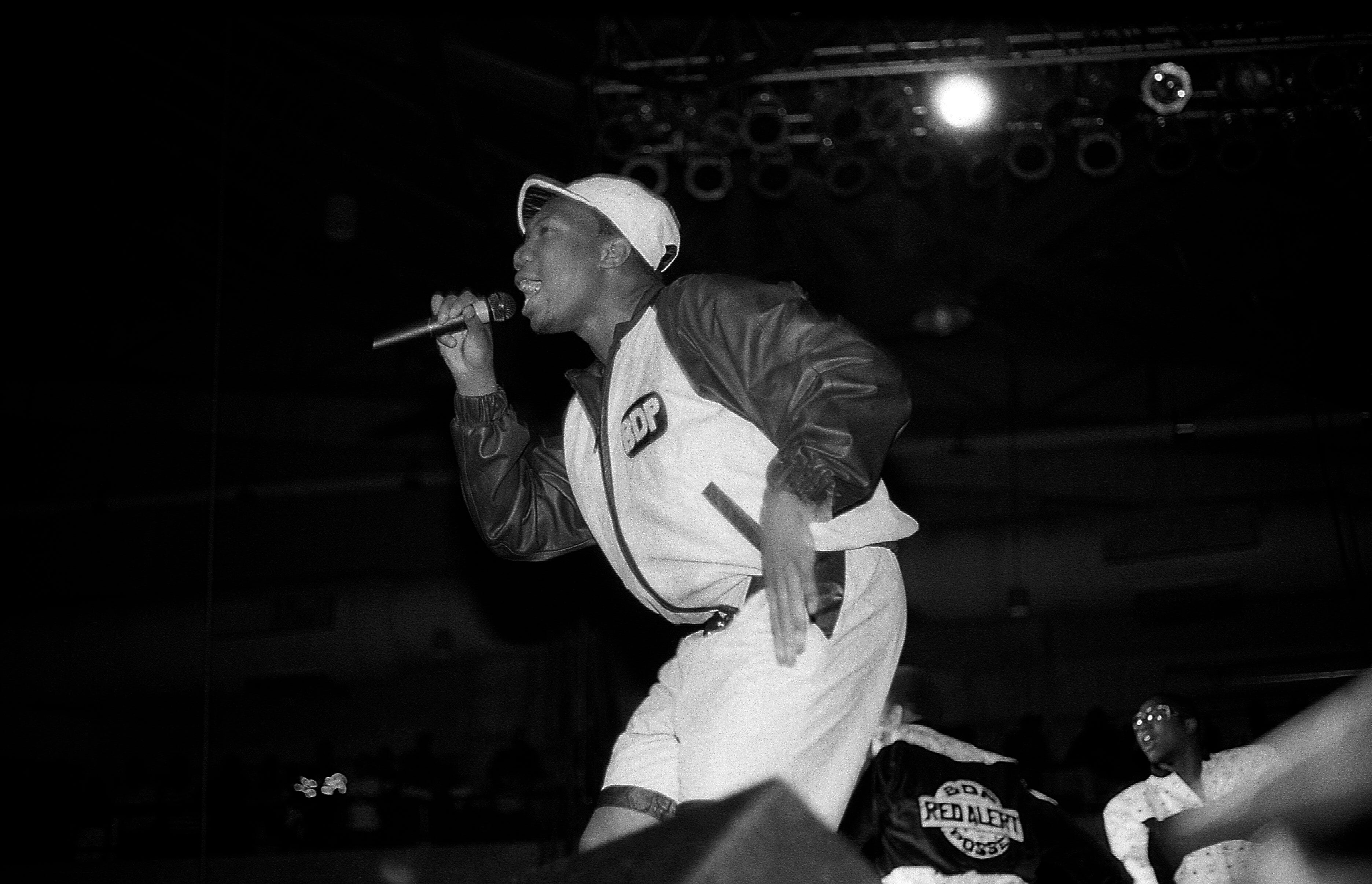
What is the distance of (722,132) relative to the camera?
7184 mm

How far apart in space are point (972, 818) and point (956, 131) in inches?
146

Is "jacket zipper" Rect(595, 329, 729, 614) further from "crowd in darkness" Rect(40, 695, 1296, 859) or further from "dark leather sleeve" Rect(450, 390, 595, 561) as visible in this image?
"crowd in darkness" Rect(40, 695, 1296, 859)

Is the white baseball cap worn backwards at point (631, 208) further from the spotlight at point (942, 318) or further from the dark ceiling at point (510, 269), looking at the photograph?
the spotlight at point (942, 318)

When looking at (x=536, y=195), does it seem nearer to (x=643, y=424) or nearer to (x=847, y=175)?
(x=643, y=424)

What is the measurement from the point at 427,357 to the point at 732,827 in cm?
1050

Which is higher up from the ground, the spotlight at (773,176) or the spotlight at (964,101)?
the spotlight at (964,101)

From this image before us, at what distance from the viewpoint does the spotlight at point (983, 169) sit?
7.18 meters

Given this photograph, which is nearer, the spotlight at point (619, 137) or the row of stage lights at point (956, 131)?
the row of stage lights at point (956, 131)

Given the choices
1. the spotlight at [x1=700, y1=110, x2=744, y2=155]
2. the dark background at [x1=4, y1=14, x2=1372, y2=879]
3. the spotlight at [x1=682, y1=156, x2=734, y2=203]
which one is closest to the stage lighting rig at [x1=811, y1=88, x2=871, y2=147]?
the dark background at [x1=4, y1=14, x2=1372, y2=879]

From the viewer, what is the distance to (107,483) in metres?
13.3

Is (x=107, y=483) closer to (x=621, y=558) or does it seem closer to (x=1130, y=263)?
(x=1130, y=263)

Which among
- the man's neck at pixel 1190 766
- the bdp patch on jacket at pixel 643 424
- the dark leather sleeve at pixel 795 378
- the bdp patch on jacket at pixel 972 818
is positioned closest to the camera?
the dark leather sleeve at pixel 795 378

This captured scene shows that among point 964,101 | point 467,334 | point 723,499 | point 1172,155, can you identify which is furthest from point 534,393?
point 723,499

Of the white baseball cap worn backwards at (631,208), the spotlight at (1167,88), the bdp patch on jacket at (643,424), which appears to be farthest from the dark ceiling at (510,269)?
the bdp patch on jacket at (643,424)
